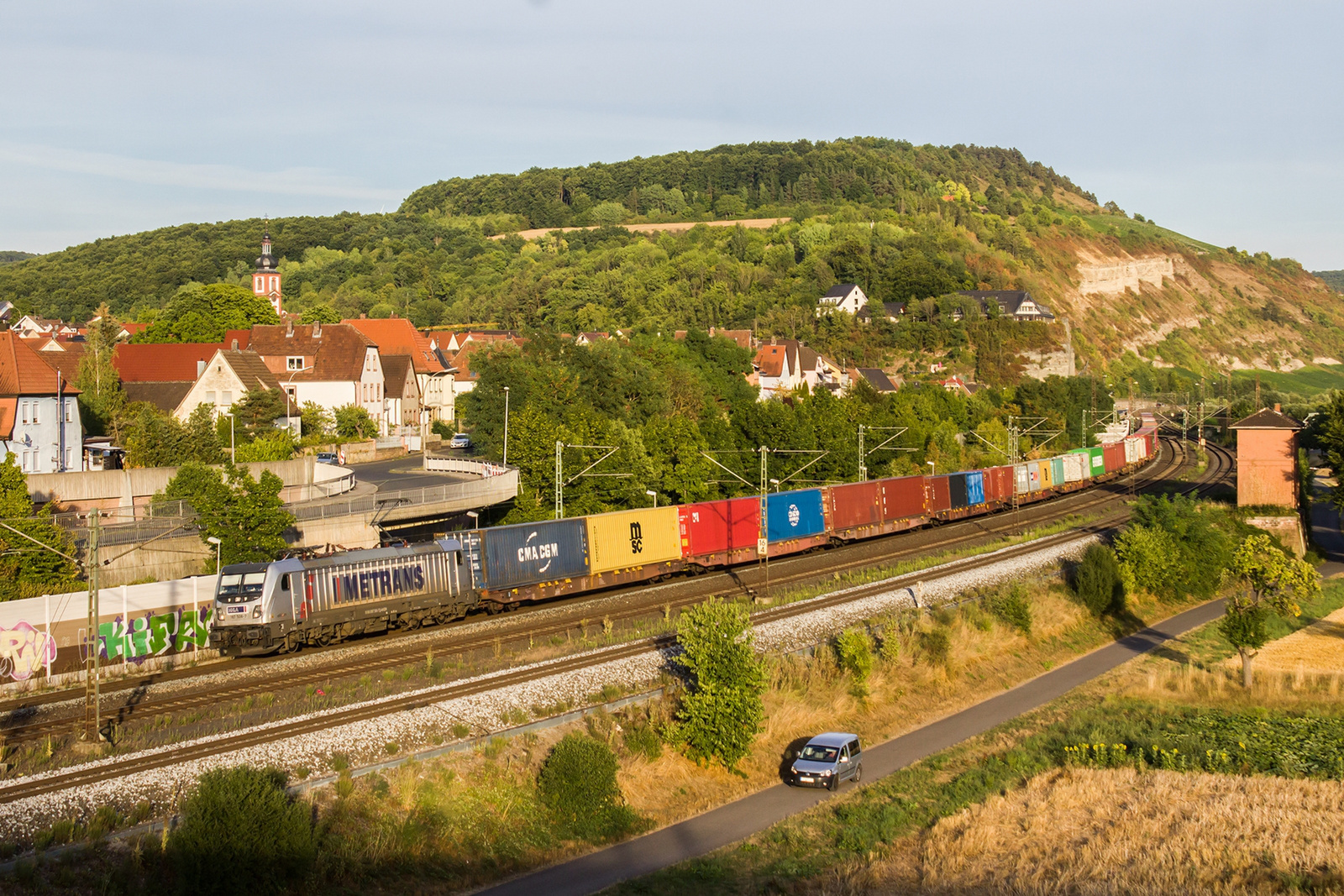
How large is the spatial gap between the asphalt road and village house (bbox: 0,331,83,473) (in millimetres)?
14123

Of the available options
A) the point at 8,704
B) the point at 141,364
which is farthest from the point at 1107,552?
the point at 141,364

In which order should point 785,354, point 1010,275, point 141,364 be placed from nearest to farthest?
point 141,364 → point 785,354 → point 1010,275

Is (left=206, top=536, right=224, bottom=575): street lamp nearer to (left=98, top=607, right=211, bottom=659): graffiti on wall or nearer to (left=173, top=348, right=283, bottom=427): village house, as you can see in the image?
(left=98, top=607, right=211, bottom=659): graffiti on wall

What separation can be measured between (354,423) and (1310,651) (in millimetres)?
60617

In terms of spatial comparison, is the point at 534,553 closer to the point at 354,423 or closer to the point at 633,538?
the point at 633,538

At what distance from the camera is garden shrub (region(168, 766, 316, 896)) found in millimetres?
17781

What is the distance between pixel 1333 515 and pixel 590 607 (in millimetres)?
67633

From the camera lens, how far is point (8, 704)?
26.9m

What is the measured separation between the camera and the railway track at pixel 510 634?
25734 mm

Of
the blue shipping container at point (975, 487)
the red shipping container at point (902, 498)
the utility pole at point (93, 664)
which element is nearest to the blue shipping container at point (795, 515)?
the red shipping container at point (902, 498)

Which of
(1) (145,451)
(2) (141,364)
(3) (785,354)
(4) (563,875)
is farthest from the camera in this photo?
(3) (785,354)

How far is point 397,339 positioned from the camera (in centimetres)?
10150

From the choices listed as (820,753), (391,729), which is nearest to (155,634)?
(391,729)

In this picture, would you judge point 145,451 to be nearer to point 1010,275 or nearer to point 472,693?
point 472,693
